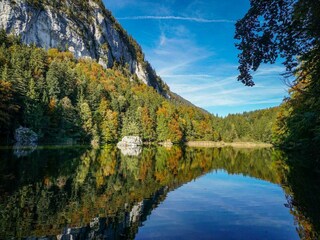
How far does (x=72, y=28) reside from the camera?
137m

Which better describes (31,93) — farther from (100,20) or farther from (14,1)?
(100,20)

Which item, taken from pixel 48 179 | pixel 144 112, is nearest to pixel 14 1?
pixel 144 112

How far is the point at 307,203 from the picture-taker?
13.0 m

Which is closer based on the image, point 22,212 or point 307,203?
point 22,212

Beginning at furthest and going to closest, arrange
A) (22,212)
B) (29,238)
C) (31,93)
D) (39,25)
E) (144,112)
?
(39,25)
(144,112)
(31,93)
(22,212)
(29,238)

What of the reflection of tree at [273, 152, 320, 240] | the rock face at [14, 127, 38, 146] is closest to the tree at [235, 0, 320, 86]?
the reflection of tree at [273, 152, 320, 240]

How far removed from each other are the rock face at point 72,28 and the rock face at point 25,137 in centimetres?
6377

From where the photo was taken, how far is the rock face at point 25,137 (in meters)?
55.0

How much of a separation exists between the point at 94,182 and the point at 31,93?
48.6m

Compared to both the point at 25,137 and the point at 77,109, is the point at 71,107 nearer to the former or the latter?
the point at 77,109

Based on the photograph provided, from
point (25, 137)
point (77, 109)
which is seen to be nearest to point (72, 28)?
point (77, 109)

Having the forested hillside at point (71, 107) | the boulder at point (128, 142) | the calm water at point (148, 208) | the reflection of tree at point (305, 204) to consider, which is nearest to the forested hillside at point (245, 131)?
the forested hillside at point (71, 107)

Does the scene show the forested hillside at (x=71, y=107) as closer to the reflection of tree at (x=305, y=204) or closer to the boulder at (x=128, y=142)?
the boulder at (x=128, y=142)

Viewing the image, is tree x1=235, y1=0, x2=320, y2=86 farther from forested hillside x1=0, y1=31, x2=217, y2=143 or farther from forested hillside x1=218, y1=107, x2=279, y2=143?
forested hillside x1=218, y1=107, x2=279, y2=143
